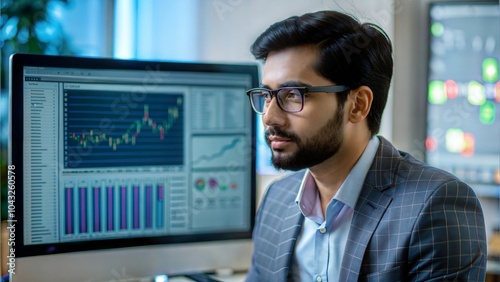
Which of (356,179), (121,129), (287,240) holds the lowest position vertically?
(287,240)

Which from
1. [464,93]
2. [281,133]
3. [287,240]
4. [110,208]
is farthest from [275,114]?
[464,93]

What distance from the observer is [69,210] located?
115 cm

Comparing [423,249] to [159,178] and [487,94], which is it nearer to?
[159,178]

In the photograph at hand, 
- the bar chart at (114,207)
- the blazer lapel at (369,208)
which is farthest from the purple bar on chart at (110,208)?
the blazer lapel at (369,208)

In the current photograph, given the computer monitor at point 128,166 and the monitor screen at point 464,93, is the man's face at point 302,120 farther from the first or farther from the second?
the monitor screen at point 464,93

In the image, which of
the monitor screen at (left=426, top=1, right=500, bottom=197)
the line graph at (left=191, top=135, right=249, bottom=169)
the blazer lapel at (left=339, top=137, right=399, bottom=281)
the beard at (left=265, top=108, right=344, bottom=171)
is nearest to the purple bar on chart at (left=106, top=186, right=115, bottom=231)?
the line graph at (left=191, top=135, right=249, bottom=169)

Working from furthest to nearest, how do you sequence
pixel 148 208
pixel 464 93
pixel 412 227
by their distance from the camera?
pixel 464 93
pixel 148 208
pixel 412 227

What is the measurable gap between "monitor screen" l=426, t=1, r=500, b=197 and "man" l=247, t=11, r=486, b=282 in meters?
1.19

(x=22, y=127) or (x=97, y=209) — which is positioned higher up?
(x=22, y=127)

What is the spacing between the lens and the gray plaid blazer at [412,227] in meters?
0.99

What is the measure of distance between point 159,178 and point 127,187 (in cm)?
7

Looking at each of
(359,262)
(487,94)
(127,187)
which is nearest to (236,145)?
(127,187)

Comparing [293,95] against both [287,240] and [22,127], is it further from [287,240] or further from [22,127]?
[22,127]

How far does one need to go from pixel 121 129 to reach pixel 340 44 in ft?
1.61
